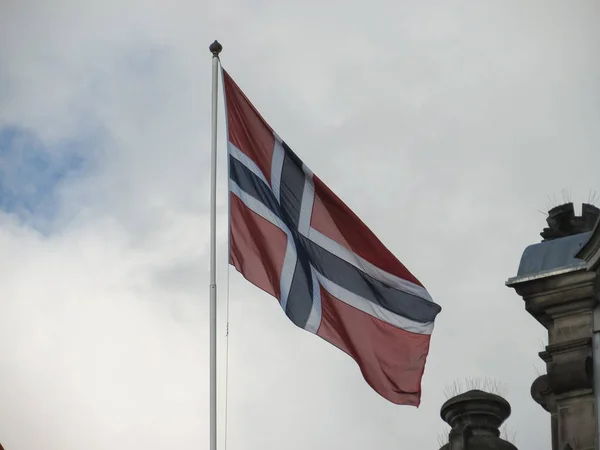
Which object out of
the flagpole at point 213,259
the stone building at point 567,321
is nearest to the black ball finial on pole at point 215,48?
the flagpole at point 213,259

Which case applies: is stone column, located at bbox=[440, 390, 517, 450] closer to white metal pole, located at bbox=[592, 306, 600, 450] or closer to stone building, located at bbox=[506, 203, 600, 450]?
stone building, located at bbox=[506, 203, 600, 450]

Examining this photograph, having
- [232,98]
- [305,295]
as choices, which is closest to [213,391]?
[305,295]

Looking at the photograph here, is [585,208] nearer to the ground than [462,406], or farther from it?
farther from it

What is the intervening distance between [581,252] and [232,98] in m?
6.94

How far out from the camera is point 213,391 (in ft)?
93.2

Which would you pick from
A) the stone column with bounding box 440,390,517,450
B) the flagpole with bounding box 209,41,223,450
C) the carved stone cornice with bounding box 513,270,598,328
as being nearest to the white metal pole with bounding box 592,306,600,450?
the carved stone cornice with bounding box 513,270,598,328

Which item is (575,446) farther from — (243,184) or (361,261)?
(243,184)

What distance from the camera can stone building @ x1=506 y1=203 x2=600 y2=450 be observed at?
30672mm

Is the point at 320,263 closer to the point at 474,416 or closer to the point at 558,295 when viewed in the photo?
the point at 474,416

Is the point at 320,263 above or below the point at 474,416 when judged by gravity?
above

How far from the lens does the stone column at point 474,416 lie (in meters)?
31.0

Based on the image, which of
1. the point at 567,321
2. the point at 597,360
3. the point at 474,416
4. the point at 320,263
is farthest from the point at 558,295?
the point at 320,263

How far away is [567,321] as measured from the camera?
3172cm

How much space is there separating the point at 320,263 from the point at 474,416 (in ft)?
12.9
